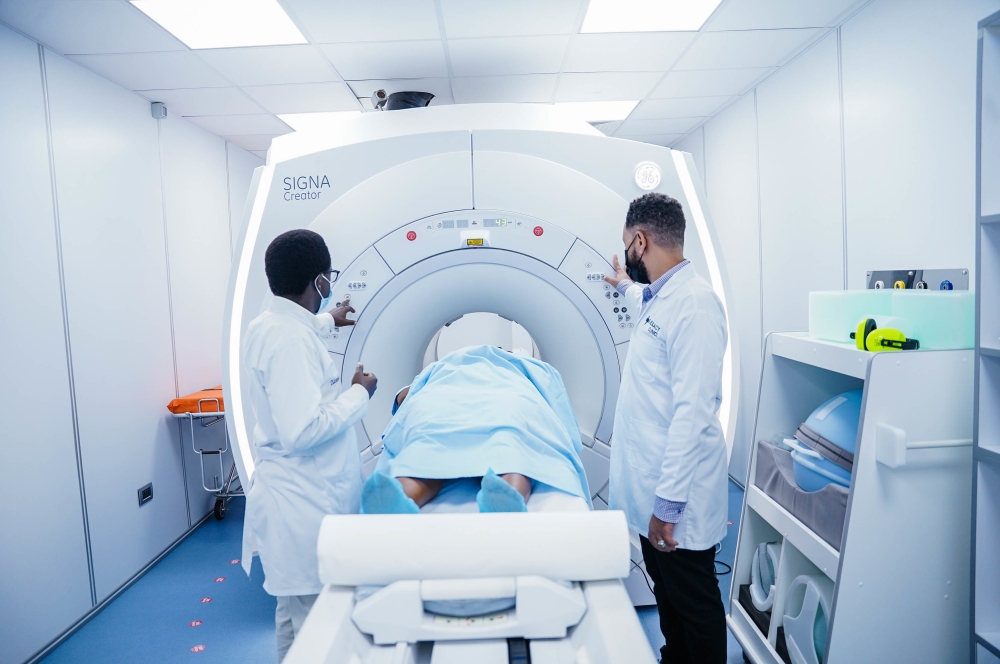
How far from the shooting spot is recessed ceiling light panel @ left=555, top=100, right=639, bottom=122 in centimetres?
304

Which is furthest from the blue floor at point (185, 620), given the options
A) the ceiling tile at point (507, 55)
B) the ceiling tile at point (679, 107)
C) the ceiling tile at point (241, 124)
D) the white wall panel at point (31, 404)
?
the ceiling tile at point (679, 107)

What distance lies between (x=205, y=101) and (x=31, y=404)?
1.53 metres

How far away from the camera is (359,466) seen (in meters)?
1.48

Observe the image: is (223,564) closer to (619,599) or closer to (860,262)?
(619,599)

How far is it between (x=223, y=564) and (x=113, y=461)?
0.62 m

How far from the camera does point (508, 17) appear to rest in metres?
1.99

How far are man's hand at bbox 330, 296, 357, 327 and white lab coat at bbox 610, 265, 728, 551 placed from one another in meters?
0.82

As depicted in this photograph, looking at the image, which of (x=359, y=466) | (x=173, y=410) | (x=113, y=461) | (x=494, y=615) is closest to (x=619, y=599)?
(x=494, y=615)

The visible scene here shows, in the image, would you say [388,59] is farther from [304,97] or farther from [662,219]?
[662,219]

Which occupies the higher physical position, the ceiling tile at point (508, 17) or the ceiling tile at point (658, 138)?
the ceiling tile at point (658, 138)

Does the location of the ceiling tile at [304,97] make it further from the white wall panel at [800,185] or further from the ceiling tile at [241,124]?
the white wall panel at [800,185]

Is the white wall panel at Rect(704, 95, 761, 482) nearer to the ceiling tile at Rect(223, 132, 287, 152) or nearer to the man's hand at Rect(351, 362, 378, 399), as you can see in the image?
the man's hand at Rect(351, 362, 378, 399)

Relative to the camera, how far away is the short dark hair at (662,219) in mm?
1436

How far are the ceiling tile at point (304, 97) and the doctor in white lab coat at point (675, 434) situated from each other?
5.95 ft
